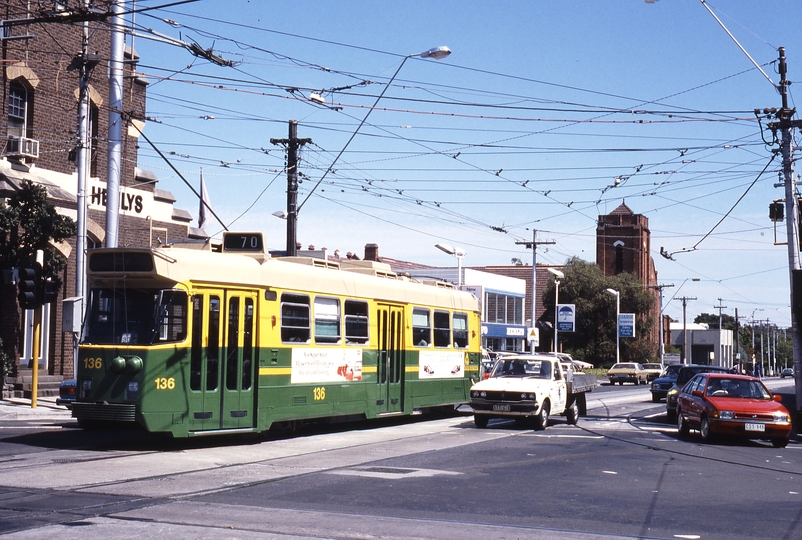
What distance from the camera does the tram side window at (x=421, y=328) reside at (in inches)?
882

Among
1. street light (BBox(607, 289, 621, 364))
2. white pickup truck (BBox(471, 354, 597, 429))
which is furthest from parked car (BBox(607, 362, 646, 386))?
white pickup truck (BBox(471, 354, 597, 429))

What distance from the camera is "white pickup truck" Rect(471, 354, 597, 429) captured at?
21.3 metres

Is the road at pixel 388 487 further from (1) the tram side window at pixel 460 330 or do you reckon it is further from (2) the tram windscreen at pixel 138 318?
(1) the tram side window at pixel 460 330

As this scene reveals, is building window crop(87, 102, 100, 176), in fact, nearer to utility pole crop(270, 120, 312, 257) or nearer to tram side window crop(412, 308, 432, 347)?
utility pole crop(270, 120, 312, 257)

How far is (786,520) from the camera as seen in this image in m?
10.2

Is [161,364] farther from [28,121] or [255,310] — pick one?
[28,121]

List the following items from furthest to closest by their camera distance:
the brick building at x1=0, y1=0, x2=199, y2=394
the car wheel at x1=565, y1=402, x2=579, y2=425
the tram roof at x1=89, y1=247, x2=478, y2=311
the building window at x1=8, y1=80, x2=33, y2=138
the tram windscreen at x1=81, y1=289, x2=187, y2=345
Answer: the building window at x1=8, y1=80, x2=33, y2=138
the brick building at x1=0, y1=0, x2=199, y2=394
the car wheel at x1=565, y1=402, x2=579, y2=425
the tram roof at x1=89, y1=247, x2=478, y2=311
the tram windscreen at x1=81, y1=289, x2=187, y2=345

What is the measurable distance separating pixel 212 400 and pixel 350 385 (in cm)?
440

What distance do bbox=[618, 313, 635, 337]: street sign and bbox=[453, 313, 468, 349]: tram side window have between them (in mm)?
55261

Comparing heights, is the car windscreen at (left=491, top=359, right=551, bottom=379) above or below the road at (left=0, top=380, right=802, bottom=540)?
above

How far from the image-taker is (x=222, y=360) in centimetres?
1572

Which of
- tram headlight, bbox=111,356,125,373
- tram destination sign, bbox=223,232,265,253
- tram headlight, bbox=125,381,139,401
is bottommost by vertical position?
tram headlight, bbox=125,381,139,401

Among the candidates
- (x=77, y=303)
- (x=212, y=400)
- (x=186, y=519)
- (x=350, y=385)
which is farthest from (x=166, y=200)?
(x=186, y=519)

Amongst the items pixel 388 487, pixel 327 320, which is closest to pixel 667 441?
pixel 327 320
